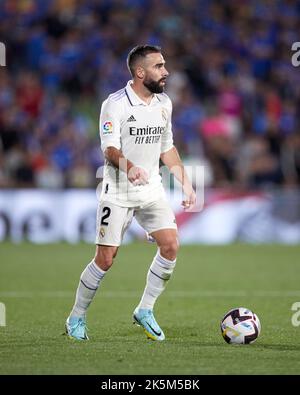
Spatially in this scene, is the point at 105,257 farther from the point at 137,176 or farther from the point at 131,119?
the point at 131,119

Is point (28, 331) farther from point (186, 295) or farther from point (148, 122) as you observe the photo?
point (186, 295)

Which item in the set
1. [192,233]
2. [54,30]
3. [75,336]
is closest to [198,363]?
[75,336]

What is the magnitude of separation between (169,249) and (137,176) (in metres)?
1.01

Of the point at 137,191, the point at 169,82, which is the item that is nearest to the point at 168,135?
the point at 137,191

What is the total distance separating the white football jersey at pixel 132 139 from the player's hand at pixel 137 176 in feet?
1.87

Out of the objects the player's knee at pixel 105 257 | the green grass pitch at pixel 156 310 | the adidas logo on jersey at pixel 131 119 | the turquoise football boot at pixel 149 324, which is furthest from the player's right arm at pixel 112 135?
the green grass pitch at pixel 156 310

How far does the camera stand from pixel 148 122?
8.70 m

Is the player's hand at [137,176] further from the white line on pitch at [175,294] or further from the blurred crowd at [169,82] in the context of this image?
the blurred crowd at [169,82]

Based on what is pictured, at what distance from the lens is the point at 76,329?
8.55 meters

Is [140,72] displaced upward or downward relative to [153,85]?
upward

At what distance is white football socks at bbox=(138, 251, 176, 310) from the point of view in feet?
28.9

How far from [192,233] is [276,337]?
11.6m

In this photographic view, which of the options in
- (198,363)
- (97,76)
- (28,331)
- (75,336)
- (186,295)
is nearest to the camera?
(198,363)

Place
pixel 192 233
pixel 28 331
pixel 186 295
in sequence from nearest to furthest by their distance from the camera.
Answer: pixel 28 331
pixel 186 295
pixel 192 233
